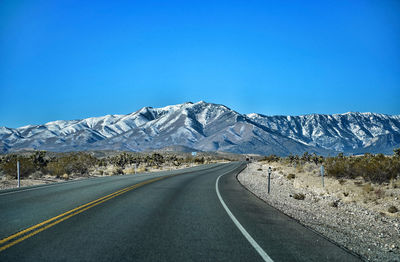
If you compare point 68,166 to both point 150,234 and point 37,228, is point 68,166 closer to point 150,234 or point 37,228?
point 37,228

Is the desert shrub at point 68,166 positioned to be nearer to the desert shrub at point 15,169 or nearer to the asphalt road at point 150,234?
the desert shrub at point 15,169

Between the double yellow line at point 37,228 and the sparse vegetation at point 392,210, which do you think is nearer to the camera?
the double yellow line at point 37,228

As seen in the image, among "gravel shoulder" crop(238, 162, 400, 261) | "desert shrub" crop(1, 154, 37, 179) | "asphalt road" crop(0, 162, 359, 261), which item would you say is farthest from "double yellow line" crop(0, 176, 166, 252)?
"desert shrub" crop(1, 154, 37, 179)

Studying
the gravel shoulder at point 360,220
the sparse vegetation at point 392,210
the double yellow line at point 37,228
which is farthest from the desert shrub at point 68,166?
the sparse vegetation at point 392,210

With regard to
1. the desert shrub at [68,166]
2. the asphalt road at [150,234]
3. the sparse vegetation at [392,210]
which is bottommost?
the sparse vegetation at [392,210]

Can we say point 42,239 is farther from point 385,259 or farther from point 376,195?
point 376,195

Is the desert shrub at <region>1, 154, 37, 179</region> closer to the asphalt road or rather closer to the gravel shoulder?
the asphalt road

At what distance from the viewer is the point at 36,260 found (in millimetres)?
4977

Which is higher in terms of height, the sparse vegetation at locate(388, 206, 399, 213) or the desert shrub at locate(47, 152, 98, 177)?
the desert shrub at locate(47, 152, 98, 177)

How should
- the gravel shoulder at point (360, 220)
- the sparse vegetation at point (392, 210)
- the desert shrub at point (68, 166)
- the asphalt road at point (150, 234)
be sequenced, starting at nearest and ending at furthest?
the asphalt road at point (150, 234), the gravel shoulder at point (360, 220), the sparse vegetation at point (392, 210), the desert shrub at point (68, 166)

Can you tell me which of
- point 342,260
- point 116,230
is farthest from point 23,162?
point 342,260

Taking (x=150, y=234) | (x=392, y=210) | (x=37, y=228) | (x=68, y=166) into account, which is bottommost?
(x=392, y=210)

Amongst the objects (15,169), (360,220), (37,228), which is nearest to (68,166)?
(15,169)

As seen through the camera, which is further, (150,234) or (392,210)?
(392,210)
